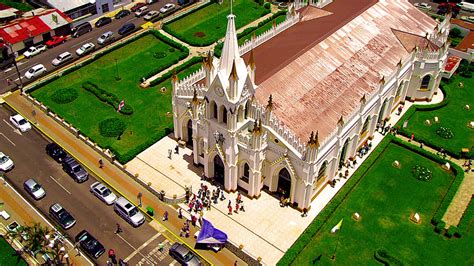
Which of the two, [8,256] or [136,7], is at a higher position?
[136,7]

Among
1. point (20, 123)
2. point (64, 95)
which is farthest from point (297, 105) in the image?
point (20, 123)

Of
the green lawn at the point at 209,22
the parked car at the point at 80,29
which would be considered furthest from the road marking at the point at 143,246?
the parked car at the point at 80,29

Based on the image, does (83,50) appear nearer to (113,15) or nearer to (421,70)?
(113,15)

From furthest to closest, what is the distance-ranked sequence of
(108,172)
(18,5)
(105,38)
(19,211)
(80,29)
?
(18,5) < (80,29) < (105,38) < (108,172) < (19,211)

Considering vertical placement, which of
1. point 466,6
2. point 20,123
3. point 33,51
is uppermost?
point 466,6

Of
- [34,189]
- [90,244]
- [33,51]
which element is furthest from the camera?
[33,51]

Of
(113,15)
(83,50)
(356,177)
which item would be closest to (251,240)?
(356,177)

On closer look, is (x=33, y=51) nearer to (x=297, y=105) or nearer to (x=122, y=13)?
(x=122, y=13)
